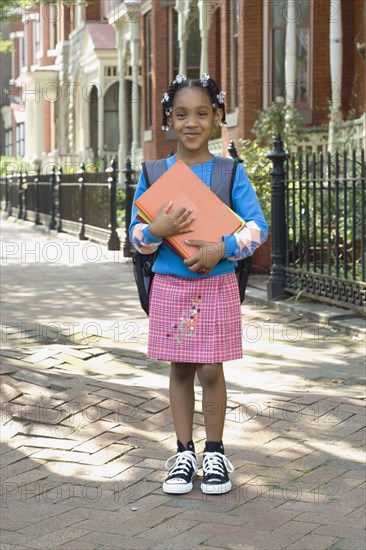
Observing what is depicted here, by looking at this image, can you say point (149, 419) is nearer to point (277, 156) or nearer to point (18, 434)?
point (18, 434)

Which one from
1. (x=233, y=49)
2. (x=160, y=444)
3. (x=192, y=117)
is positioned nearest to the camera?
(x=192, y=117)

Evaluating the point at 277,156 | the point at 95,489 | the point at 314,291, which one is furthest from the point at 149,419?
the point at 277,156

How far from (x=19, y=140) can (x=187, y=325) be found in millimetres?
48134

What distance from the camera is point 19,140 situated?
5162 centimetres

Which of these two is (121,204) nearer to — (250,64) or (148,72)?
(148,72)

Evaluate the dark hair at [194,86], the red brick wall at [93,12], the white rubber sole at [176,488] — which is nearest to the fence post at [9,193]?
the red brick wall at [93,12]

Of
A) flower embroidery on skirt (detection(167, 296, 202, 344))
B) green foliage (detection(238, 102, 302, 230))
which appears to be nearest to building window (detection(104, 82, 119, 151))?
green foliage (detection(238, 102, 302, 230))

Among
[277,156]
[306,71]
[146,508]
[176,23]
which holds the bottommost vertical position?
[146,508]

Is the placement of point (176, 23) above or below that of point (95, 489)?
above

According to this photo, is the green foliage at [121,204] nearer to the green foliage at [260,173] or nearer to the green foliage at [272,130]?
the green foliage at [272,130]

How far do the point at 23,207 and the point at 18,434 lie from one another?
23.5 m

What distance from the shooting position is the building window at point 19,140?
50625mm

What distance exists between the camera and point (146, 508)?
4.48 m

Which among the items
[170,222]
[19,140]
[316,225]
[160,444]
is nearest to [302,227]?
[316,225]
